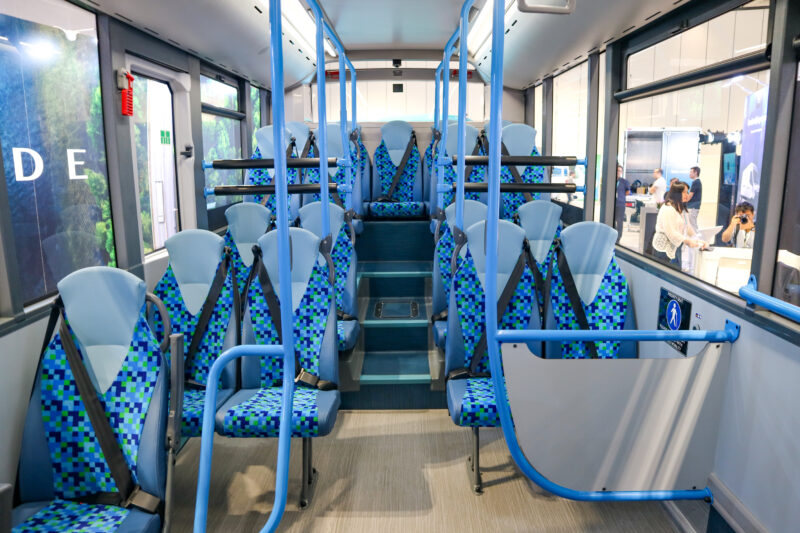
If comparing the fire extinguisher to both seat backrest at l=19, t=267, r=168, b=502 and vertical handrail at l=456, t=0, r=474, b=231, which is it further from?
vertical handrail at l=456, t=0, r=474, b=231

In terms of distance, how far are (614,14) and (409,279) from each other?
2308 mm

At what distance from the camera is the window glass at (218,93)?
16.6ft

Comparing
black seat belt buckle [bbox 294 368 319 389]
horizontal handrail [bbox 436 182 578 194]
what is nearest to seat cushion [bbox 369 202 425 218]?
horizontal handrail [bbox 436 182 578 194]

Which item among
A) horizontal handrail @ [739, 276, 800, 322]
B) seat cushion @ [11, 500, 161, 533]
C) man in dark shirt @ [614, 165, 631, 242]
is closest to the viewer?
horizontal handrail @ [739, 276, 800, 322]

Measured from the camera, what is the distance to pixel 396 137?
5.57m

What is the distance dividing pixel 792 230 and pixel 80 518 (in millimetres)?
2757

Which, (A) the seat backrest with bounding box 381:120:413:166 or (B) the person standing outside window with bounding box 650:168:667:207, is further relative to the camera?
(A) the seat backrest with bounding box 381:120:413:166

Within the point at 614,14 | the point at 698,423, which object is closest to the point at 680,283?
the point at 698,423

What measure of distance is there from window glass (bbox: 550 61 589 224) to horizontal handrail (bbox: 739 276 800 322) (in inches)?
92.5

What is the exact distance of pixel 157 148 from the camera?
458cm

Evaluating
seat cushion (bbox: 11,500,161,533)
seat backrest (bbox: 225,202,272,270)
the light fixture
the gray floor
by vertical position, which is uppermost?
the light fixture

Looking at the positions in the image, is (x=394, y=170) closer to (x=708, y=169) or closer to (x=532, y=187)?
(x=532, y=187)

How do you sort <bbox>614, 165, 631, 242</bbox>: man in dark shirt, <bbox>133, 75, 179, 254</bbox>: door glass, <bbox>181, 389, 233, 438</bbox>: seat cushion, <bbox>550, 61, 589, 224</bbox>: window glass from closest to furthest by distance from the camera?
1. <bbox>181, 389, 233, 438</bbox>: seat cushion
2. <bbox>614, 165, 631, 242</bbox>: man in dark shirt
3. <bbox>133, 75, 179, 254</bbox>: door glass
4. <bbox>550, 61, 589, 224</bbox>: window glass

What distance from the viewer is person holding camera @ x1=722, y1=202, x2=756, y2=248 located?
7.73ft
